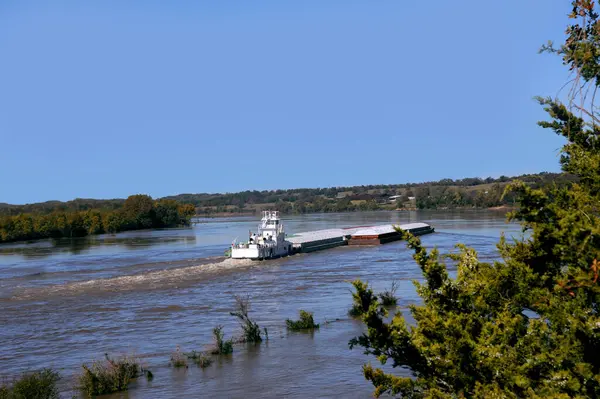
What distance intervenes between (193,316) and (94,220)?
9311cm

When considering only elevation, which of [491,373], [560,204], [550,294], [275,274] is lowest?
[275,274]

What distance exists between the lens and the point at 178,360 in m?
16.8

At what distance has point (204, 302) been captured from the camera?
95.6 ft

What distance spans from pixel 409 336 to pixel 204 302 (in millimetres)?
23998

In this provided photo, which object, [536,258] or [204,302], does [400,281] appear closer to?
[204,302]

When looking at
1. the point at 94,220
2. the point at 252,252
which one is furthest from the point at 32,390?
the point at 94,220

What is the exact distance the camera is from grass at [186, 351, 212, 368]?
1649 centimetres

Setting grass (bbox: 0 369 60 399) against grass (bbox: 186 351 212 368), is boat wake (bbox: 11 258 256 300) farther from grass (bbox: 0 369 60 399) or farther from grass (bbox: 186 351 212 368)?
grass (bbox: 0 369 60 399)

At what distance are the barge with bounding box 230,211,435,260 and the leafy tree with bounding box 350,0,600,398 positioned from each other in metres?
35.4

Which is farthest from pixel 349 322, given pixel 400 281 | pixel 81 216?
pixel 81 216

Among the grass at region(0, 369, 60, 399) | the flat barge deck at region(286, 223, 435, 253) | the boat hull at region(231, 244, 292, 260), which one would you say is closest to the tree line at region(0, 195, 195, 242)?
the flat barge deck at region(286, 223, 435, 253)

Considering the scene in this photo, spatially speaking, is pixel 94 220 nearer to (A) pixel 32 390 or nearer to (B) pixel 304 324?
(B) pixel 304 324

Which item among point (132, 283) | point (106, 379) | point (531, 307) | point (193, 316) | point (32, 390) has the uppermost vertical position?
point (531, 307)

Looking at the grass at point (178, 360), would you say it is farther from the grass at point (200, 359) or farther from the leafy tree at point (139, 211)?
the leafy tree at point (139, 211)
